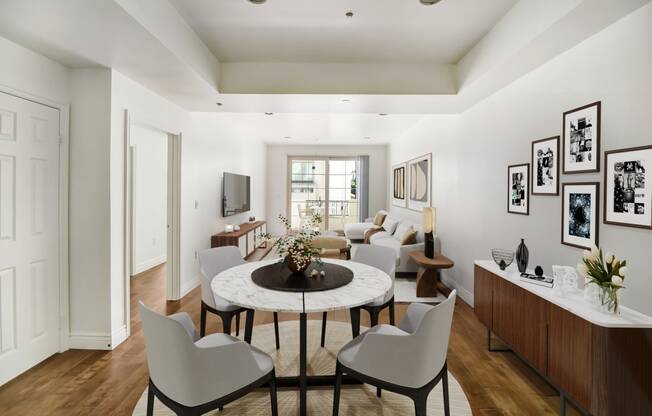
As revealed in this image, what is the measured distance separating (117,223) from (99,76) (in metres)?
1.27

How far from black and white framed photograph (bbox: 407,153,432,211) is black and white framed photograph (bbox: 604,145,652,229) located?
3.56 m

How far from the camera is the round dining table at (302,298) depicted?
67.5 inches

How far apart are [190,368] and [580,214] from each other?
8.45 feet

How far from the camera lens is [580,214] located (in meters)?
2.25

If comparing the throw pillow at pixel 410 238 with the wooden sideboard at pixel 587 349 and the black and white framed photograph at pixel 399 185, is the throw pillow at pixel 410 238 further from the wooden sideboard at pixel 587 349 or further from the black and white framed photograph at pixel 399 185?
the wooden sideboard at pixel 587 349

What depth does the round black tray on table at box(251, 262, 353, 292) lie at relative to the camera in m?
2.00

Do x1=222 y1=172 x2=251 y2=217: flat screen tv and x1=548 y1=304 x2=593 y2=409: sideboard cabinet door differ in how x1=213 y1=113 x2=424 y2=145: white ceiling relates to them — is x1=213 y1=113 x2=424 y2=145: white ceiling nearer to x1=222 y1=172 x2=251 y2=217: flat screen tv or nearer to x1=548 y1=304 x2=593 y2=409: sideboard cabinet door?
x1=222 y1=172 x2=251 y2=217: flat screen tv

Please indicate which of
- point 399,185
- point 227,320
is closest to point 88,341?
point 227,320

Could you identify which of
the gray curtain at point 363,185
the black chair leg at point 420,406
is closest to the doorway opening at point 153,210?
the black chair leg at point 420,406

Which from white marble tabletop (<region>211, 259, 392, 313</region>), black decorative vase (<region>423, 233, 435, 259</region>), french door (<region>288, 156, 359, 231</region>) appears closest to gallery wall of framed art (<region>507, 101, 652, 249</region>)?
white marble tabletop (<region>211, 259, 392, 313</region>)

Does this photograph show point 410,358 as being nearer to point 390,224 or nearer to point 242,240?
point 242,240

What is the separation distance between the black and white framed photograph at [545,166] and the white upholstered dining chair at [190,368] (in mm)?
2537

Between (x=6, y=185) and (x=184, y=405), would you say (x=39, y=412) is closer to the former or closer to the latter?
(x=184, y=405)

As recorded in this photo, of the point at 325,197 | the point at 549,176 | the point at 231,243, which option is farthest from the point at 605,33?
the point at 325,197
